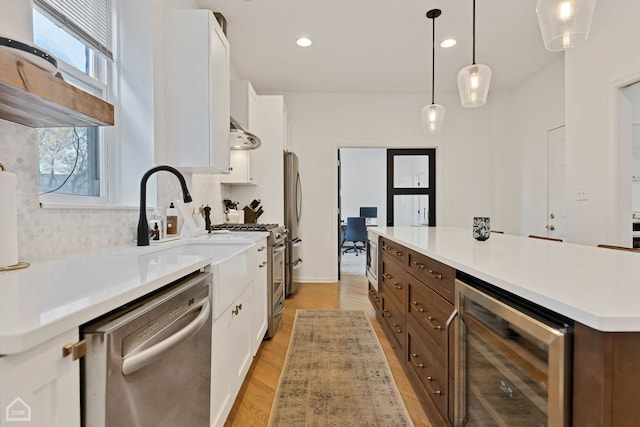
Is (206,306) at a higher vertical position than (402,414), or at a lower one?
higher

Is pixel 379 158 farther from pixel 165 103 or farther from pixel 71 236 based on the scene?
pixel 71 236

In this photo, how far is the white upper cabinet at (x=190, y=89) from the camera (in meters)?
2.05

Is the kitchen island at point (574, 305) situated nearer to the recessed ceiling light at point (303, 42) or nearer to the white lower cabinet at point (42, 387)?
the white lower cabinet at point (42, 387)

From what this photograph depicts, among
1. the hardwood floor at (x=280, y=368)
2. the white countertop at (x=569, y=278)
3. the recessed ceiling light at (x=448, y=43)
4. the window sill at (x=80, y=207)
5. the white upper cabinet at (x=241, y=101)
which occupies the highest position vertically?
the recessed ceiling light at (x=448, y=43)

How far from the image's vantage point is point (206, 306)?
3.67 ft

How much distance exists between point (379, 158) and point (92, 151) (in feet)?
25.3

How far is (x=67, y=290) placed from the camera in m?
0.71

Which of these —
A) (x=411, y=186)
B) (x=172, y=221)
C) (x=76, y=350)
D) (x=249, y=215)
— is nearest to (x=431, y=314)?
(x=76, y=350)

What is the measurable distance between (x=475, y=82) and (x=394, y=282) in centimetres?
161

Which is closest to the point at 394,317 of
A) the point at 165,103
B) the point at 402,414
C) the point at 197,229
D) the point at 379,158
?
the point at 402,414

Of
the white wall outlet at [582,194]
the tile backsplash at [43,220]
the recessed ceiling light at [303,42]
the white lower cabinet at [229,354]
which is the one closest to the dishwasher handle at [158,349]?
the white lower cabinet at [229,354]

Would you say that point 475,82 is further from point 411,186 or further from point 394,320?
point 411,186

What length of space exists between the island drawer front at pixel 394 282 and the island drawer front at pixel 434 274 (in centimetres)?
22

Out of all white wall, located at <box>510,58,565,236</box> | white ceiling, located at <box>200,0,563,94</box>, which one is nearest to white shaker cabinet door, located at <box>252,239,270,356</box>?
white ceiling, located at <box>200,0,563,94</box>
